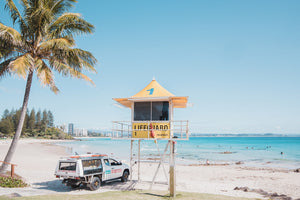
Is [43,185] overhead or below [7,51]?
below

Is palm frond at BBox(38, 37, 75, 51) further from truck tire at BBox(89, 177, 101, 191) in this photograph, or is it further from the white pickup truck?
truck tire at BBox(89, 177, 101, 191)

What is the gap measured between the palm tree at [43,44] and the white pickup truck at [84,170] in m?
3.22

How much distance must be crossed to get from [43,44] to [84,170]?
302 inches

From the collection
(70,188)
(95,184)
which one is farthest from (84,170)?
(70,188)

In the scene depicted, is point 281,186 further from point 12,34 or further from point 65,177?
point 12,34

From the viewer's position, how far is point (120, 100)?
13.4 meters

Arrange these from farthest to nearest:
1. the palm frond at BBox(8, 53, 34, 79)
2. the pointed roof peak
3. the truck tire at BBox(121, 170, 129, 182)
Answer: the truck tire at BBox(121, 170, 129, 182) < the pointed roof peak < the palm frond at BBox(8, 53, 34, 79)

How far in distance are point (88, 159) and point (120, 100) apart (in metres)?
3.70

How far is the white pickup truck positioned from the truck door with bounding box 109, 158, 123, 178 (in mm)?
321

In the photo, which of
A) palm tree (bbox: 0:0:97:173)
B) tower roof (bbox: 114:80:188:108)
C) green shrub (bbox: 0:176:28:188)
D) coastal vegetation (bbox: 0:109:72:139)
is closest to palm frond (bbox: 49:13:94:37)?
palm tree (bbox: 0:0:97:173)

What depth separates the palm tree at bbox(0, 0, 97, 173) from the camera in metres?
13.1

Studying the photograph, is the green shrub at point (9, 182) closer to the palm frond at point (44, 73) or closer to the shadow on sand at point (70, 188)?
the shadow on sand at point (70, 188)

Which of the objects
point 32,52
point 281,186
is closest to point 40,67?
point 32,52

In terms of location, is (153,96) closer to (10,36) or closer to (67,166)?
(67,166)
